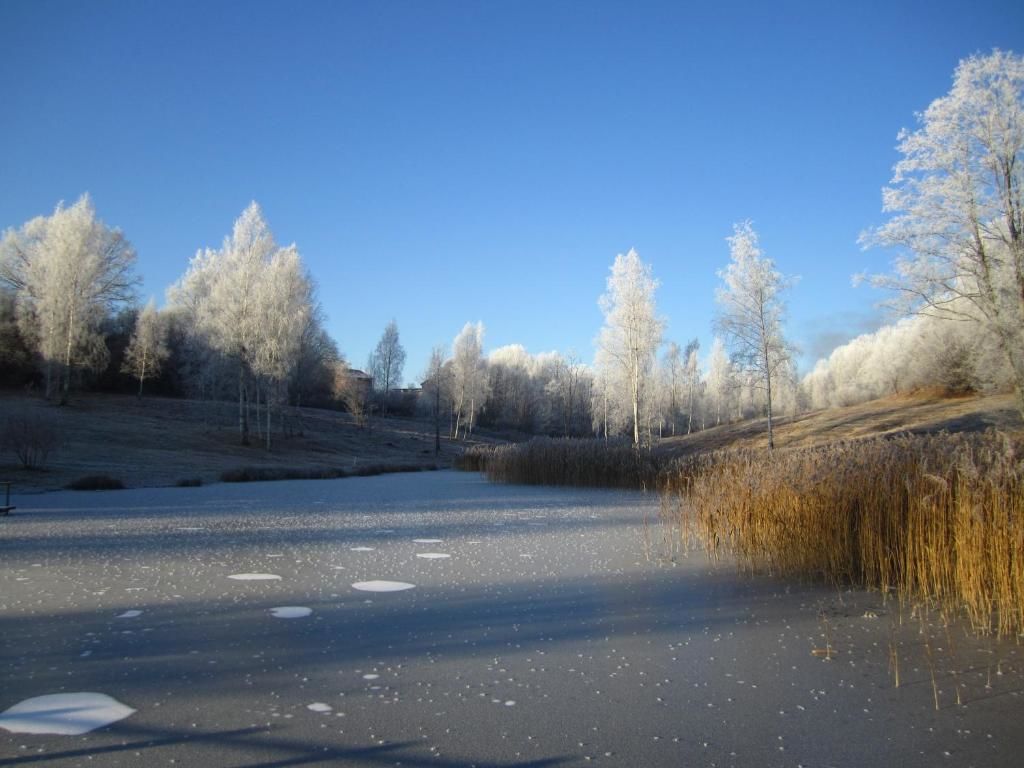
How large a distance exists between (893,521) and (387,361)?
50.4 m

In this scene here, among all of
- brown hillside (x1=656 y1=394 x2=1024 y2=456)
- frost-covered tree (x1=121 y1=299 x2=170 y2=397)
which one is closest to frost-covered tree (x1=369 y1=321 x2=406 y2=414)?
frost-covered tree (x1=121 y1=299 x2=170 y2=397)

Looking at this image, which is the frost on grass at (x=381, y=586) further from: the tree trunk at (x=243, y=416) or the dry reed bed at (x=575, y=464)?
the tree trunk at (x=243, y=416)

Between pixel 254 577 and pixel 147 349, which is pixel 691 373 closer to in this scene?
pixel 147 349

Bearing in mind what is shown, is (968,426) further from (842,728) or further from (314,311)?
(314,311)

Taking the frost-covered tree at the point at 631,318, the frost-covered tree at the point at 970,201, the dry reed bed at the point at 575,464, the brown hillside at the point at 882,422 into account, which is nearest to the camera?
the frost-covered tree at the point at 970,201

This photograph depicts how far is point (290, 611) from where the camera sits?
4141 mm

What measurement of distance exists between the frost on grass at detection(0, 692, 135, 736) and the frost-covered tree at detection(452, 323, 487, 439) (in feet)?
137

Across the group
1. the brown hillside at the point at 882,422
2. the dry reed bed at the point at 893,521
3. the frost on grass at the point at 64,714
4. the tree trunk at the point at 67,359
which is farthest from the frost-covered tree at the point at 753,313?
the tree trunk at the point at 67,359

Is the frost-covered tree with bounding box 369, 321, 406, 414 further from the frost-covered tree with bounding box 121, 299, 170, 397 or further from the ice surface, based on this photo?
the ice surface

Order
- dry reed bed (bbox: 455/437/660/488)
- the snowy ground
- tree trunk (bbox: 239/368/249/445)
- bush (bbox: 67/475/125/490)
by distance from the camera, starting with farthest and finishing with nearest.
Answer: tree trunk (bbox: 239/368/249/445)
dry reed bed (bbox: 455/437/660/488)
bush (bbox: 67/475/125/490)
the snowy ground

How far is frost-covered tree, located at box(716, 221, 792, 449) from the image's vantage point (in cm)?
2041

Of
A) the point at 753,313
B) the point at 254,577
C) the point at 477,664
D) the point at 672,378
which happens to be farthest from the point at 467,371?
the point at 477,664

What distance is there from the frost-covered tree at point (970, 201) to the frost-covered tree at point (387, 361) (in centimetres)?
4294

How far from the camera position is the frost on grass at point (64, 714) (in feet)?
7.82
